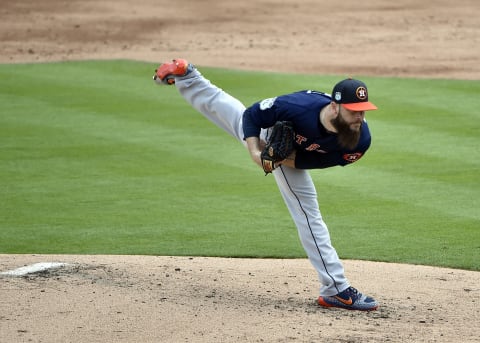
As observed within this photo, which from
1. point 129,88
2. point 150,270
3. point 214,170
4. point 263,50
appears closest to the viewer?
point 150,270

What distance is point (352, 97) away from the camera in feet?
19.4

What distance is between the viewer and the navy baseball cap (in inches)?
232

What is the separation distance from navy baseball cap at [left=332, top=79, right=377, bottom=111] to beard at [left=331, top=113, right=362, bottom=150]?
10cm

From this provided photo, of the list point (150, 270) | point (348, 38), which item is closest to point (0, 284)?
point (150, 270)

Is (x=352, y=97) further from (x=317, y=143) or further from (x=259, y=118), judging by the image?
(x=259, y=118)

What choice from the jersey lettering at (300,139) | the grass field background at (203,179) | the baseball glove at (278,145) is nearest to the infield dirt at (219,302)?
the grass field background at (203,179)

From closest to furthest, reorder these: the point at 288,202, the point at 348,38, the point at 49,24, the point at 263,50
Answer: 1. the point at 288,202
2. the point at 263,50
3. the point at 348,38
4. the point at 49,24

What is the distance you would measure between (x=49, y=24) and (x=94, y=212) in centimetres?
1374

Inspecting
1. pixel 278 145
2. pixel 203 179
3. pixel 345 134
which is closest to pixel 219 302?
pixel 278 145

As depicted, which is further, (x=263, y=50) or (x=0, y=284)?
(x=263, y=50)

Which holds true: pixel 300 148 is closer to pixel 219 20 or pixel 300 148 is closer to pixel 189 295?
pixel 189 295

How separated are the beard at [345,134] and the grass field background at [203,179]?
Answer: 6.70 ft

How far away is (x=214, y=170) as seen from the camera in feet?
35.7

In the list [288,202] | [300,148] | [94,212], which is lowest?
[94,212]
